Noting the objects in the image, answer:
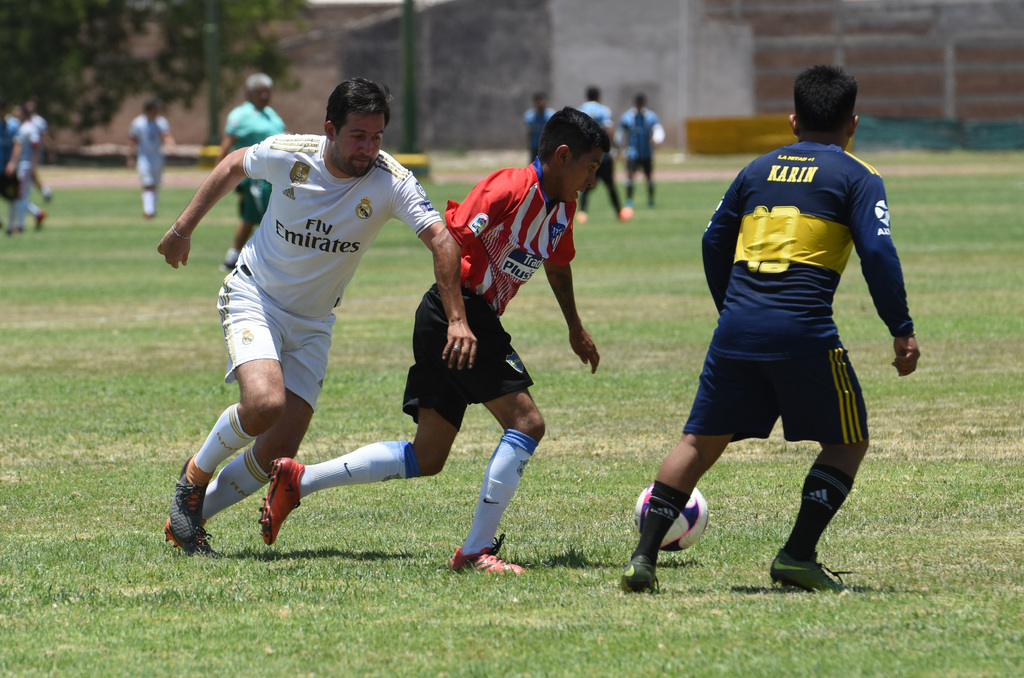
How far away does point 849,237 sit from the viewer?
4973 millimetres

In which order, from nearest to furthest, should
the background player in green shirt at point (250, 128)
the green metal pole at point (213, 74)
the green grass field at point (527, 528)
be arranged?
the green grass field at point (527, 528), the background player in green shirt at point (250, 128), the green metal pole at point (213, 74)

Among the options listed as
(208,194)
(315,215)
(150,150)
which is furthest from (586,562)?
(150,150)

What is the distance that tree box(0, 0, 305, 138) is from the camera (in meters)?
57.8

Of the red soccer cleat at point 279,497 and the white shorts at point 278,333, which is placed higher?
the white shorts at point 278,333

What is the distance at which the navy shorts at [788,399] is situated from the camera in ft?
15.9

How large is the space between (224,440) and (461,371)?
103 centimetres

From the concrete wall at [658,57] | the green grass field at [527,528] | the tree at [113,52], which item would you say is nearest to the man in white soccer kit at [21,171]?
the green grass field at [527,528]

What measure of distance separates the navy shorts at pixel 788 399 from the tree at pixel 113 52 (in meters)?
55.6

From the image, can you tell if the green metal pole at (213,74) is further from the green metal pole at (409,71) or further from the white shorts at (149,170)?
the white shorts at (149,170)

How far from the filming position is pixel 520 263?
18.3 feet

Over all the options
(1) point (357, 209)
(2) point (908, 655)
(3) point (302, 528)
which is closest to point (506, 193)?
(1) point (357, 209)

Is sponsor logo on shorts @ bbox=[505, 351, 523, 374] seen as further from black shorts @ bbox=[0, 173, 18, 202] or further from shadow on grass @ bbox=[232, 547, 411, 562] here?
black shorts @ bbox=[0, 173, 18, 202]

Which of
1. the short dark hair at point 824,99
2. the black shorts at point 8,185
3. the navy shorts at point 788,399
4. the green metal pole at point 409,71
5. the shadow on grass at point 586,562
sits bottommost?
the shadow on grass at point 586,562

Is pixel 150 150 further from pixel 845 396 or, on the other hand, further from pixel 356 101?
pixel 845 396
